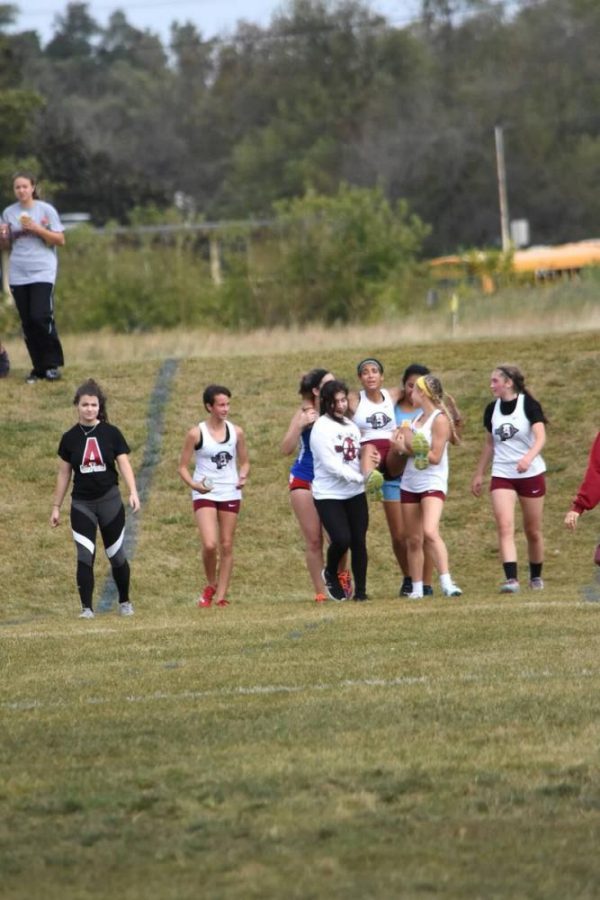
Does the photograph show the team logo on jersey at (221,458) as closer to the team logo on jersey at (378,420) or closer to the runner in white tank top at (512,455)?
the team logo on jersey at (378,420)

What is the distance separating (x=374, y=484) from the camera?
13.0 meters

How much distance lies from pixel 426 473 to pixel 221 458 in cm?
161

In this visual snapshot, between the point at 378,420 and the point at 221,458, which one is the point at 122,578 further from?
the point at 378,420

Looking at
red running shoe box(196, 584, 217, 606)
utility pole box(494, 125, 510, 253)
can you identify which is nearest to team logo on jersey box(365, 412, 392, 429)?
red running shoe box(196, 584, 217, 606)

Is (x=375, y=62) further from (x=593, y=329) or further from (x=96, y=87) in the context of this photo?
(x=593, y=329)

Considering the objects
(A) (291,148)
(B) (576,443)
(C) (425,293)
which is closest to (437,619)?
(B) (576,443)

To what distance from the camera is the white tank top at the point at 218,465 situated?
44.6 feet

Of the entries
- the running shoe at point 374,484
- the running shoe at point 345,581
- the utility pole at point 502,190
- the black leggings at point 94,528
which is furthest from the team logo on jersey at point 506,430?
the utility pole at point 502,190

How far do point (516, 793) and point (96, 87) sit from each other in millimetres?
106712

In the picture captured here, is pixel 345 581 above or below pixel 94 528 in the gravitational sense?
below

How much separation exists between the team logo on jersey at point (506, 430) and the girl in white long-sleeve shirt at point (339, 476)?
1.10 meters

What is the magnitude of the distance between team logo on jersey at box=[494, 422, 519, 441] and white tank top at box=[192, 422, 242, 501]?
6.79ft

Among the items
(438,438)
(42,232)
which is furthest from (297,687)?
(42,232)

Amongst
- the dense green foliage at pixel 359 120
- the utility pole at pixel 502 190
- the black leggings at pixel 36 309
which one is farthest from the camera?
the dense green foliage at pixel 359 120
